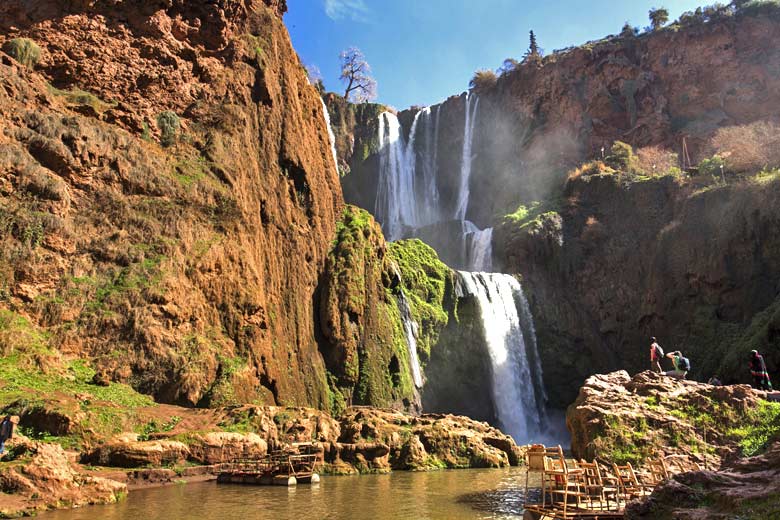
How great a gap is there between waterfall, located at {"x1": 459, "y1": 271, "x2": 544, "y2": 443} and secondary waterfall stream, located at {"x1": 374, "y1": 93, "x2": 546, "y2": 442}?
67 mm

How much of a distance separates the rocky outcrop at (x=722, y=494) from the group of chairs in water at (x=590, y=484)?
1.64m

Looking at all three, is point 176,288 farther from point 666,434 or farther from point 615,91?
point 615,91

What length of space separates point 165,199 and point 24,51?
9.31 m

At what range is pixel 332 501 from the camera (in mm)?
14477

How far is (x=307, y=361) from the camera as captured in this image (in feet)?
95.3

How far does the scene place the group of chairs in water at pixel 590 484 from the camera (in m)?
10.5

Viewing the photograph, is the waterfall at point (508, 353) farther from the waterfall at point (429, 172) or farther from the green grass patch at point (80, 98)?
the green grass patch at point (80, 98)

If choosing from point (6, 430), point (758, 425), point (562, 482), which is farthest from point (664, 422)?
point (6, 430)

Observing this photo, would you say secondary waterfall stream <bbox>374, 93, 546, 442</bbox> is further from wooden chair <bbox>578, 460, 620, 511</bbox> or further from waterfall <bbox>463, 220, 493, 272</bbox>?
wooden chair <bbox>578, 460, 620, 511</bbox>

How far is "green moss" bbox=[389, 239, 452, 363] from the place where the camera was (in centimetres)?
3981

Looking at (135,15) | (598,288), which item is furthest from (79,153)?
(598,288)

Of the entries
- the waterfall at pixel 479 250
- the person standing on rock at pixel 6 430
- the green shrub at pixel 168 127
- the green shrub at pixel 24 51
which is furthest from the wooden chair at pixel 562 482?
the waterfall at pixel 479 250

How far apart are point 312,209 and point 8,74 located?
A: 16298mm

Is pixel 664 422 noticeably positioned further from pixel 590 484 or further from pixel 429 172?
pixel 429 172
